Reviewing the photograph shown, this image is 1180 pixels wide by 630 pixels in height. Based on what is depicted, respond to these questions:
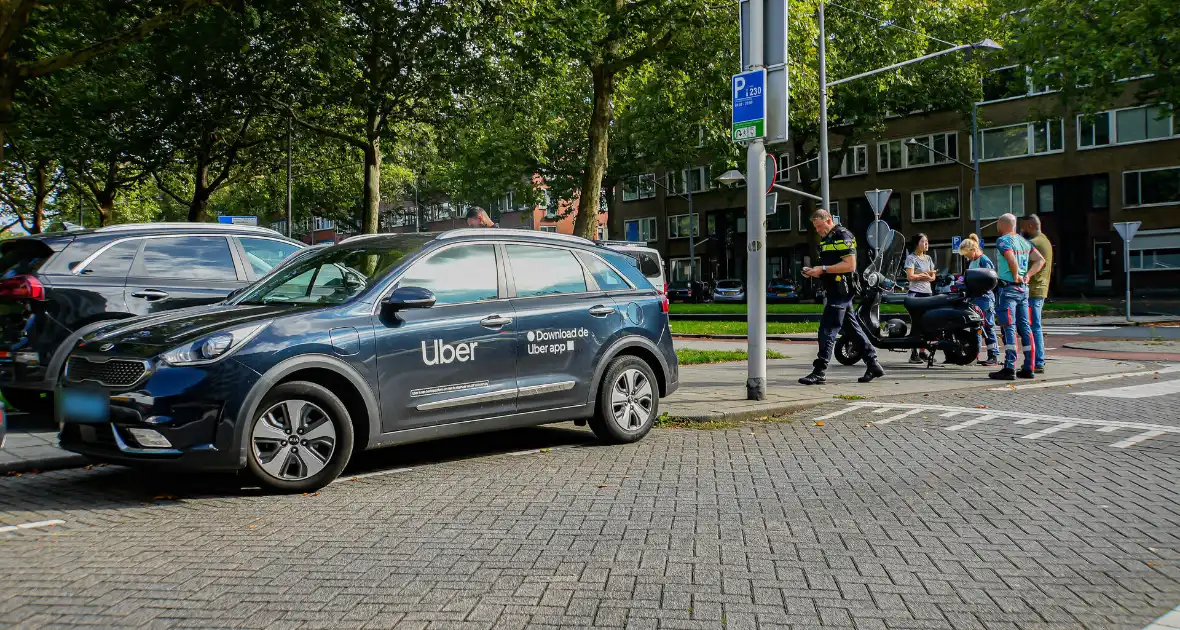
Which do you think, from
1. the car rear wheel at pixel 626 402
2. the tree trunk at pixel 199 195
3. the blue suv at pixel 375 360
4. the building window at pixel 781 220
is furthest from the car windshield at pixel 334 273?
the building window at pixel 781 220

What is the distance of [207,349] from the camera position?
5789mm

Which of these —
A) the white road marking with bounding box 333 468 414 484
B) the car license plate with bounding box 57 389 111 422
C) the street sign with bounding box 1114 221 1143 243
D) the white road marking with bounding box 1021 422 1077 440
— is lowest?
the white road marking with bounding box 1021 422 1077 440

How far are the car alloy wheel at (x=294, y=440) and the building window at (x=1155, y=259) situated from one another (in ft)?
152

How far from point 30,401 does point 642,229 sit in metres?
64.0

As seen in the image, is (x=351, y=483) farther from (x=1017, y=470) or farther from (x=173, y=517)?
(x=1017, y=470)

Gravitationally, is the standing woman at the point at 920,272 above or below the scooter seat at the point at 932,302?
above

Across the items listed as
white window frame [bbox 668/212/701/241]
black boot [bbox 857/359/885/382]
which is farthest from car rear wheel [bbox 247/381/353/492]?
white window frame [bbox 668/212/701/241]

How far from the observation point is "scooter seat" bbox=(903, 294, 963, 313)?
43.2 feet

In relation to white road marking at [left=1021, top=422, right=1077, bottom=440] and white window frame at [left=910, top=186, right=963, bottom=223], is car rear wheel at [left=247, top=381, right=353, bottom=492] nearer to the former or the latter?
white road marking at [left=1021, top=422, right=1077, bottom=440]

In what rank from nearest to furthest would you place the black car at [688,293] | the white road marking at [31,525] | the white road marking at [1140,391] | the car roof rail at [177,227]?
1. the white road marking at [31,525]
2. the car roof rail at [177,227]
3. the white road marking at [1140,391]
4. the black car at [688,293]

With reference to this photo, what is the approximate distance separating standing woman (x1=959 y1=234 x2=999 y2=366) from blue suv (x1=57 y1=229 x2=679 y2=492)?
21.6 feet

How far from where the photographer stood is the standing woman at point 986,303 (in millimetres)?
13234

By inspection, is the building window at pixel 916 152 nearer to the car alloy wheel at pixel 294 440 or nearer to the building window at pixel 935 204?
the building window at pixel 935 204

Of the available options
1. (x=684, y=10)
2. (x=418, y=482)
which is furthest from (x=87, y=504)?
(x=684, y=10)
